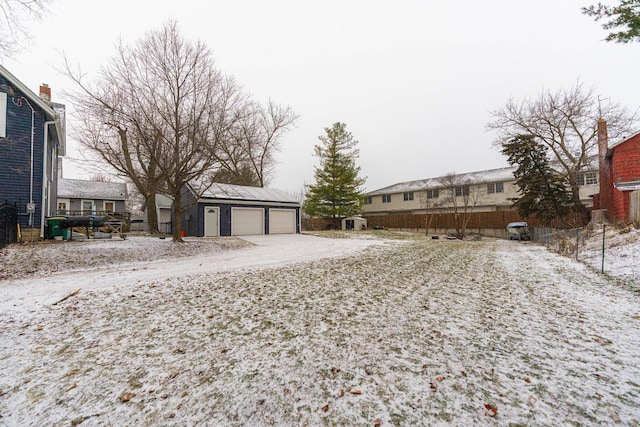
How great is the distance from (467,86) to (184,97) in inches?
917

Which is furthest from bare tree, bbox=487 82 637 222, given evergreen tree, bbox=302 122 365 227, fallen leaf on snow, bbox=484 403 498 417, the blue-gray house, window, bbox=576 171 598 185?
the blue-gray house

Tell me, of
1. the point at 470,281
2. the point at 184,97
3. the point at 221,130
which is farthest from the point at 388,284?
the point at 184,97

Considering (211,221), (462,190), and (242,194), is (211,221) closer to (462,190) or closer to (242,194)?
(242,194)

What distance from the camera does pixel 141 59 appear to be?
1175cm

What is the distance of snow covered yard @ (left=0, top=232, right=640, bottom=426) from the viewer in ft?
6.72

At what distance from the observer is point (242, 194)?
20.9 meters

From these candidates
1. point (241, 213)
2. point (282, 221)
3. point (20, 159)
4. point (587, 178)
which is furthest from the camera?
point (587, 178)

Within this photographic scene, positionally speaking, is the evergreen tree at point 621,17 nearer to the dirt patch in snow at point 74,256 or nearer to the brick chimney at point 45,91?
the dirt patch in snow at point 74,256

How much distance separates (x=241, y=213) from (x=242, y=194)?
1.73 metres

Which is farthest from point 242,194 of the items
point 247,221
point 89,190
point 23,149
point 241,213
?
point 89,190

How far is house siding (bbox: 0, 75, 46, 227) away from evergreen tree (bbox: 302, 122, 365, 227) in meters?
19.4

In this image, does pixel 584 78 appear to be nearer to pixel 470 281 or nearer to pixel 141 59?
pixel 470 281

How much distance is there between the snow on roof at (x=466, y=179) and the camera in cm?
2739

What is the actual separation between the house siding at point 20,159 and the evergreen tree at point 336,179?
1939cm
